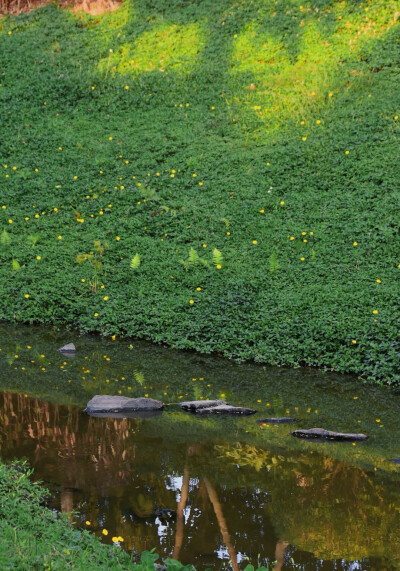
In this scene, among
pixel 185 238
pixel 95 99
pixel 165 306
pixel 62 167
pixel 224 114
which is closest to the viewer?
pixel 165 306

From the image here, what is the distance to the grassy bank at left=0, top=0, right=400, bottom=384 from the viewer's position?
8.40 m

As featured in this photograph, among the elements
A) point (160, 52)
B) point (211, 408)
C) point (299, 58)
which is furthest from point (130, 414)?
point (160, 52)

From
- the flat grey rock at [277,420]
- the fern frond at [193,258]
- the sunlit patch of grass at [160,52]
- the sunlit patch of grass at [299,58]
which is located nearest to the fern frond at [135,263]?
the fern frond at [193,258]

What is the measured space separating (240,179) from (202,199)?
82 centimetres

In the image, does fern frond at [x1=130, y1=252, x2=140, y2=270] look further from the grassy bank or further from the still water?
the still water

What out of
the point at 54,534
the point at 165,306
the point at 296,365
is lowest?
the point at 296,365

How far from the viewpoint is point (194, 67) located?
14977mm

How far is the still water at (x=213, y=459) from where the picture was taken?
427 centimetres

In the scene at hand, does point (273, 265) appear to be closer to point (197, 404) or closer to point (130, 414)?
point (197, 404)

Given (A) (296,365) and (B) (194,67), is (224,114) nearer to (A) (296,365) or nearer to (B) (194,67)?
(B) (194,67)

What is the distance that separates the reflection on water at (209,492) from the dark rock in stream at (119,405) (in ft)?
0.57

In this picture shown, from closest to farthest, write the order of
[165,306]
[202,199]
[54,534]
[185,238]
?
[54,534]
[165,306]
[185,238]
[202,199]

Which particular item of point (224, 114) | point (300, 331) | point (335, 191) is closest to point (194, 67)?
point (224, 114)

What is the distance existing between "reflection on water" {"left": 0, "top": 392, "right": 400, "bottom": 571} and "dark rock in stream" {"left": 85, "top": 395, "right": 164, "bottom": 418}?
0.17 meters
